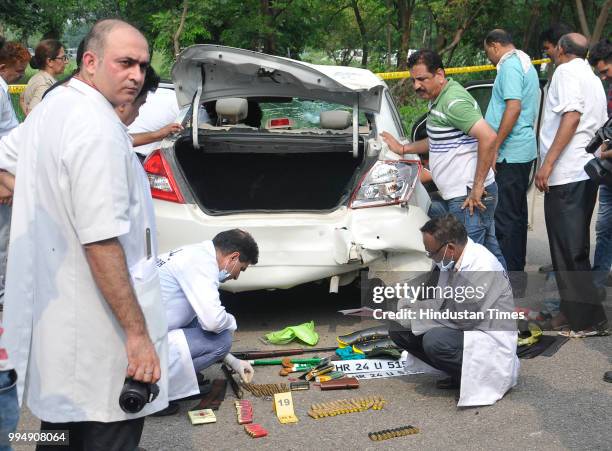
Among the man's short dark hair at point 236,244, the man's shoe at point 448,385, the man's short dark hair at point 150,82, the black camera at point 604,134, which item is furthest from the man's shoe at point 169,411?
the black camera at point 604,134

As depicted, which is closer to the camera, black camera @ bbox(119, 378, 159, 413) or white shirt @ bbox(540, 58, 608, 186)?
black camera @ bbox(119, 378, 159, 413)

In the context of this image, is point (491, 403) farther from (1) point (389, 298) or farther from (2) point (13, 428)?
(2) point (13, 428)

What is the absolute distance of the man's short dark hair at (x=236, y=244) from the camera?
4.77 meters

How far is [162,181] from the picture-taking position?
18.7 ft

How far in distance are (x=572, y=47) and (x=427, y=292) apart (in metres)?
2.02

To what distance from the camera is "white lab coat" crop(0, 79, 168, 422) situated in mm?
2555

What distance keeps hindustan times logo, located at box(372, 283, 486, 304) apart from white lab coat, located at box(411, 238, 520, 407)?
1.8 inches

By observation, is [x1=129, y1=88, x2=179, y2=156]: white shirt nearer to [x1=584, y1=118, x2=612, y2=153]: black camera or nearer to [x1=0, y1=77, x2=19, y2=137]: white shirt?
[x1=0, y1=77, x2=19, y2=137]: white shirt

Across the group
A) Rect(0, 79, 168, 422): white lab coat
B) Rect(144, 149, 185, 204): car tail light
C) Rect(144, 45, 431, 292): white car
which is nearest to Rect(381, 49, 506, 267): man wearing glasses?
Rect(144, 45, 431, 292): white car

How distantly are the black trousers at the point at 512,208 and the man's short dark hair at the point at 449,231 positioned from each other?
1755 millimetres

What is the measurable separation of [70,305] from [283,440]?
1.91 m

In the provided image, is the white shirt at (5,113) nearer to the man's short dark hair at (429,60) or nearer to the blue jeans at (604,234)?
the man's short dark hair at (429,60)

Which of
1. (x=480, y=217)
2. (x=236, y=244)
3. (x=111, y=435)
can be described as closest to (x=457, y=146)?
(x=480, y=217)

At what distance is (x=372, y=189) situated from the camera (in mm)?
5680
